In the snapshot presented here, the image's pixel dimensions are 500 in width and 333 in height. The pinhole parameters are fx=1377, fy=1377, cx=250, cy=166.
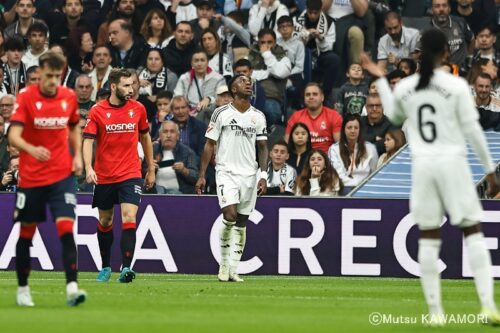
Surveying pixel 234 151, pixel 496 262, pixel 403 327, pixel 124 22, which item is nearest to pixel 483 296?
pixel 403 327

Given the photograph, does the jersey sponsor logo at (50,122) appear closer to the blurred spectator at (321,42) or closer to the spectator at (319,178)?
the spectator at (319,178)

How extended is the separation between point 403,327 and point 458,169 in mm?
1490

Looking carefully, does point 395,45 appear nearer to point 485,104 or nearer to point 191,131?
point 485,104

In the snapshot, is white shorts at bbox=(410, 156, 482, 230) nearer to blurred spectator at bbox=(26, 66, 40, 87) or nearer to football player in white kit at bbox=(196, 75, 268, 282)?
football player in white kit at bbox=(196, 75, 268, 282)

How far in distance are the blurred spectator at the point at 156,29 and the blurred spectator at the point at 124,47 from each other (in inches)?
8.0

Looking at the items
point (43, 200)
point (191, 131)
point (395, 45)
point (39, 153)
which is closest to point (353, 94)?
point (395, 45)

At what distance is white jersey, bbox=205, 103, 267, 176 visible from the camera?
60.7 feet

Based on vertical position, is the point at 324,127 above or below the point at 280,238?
above

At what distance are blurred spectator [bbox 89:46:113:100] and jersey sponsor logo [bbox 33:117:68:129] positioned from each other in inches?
463

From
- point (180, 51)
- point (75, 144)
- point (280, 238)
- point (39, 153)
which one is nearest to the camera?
point (39, 153)

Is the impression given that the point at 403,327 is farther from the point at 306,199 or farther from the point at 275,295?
the point at 306,199

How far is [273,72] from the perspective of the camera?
25219 millimetres

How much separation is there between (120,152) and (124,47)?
339 inches

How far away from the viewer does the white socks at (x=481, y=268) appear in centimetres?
1198
